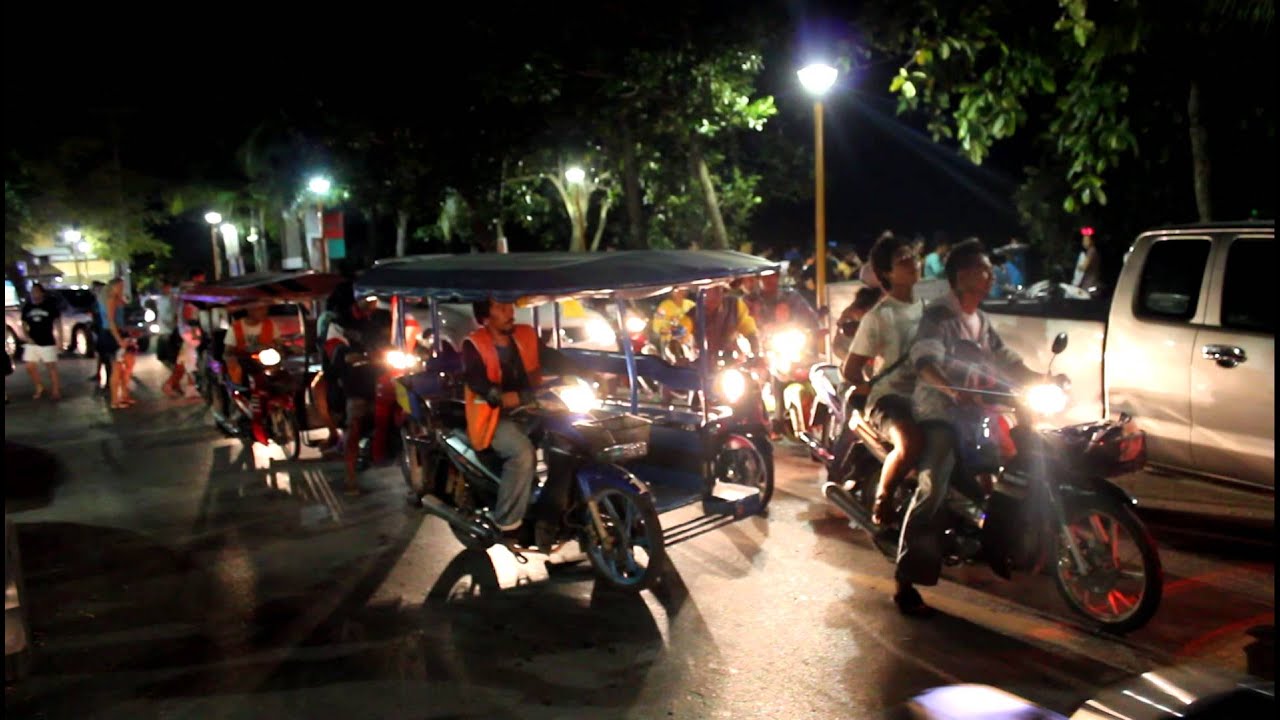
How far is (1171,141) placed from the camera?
13703 mm

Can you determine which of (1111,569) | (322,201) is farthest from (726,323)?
(322,201)

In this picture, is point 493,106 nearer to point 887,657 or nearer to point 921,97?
point 921,97

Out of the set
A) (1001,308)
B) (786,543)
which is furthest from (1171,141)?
(786,543)

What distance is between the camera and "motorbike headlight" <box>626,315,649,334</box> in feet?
39.0

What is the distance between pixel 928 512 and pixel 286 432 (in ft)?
24.3

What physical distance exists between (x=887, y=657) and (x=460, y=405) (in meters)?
3.52

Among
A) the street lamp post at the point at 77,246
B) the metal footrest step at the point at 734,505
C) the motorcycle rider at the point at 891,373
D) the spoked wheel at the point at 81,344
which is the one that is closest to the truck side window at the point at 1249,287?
the motorcycle rider at the point at 891,373

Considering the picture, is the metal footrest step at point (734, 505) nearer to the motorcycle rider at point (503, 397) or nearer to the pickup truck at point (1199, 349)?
the motorcycle rider at point (503, 397)

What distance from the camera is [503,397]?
21.0 ft

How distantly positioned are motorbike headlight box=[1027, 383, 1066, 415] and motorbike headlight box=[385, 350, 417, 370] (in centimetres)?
503

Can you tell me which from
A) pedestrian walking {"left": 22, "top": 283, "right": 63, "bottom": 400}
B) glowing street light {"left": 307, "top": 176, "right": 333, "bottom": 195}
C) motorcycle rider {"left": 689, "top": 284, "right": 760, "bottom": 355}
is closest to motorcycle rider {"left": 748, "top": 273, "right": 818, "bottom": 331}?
motorcycle rider {"left": 689, "top": 284, "right": 760, "bottom": 355}

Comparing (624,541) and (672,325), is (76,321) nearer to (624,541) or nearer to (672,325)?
(672,325)

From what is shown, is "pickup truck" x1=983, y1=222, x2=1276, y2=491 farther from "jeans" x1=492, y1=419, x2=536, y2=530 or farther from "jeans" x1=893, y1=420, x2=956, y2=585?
"jeans" x1=492, y1=419, x2=536, y2=530

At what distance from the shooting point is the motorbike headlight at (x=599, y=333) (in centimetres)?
1255
